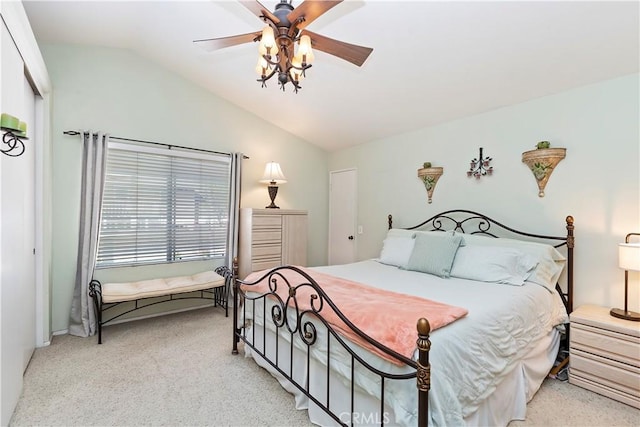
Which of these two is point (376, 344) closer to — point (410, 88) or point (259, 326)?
point (259, 326)

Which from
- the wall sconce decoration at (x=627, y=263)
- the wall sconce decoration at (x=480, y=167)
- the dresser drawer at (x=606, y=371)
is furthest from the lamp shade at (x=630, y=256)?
the wall sconce decoration at (x=480, y=167)

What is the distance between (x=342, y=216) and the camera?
196 inches

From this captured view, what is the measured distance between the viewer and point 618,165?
250cm

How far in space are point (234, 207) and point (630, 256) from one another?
387 centimetres

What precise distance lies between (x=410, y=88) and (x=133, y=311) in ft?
12.9

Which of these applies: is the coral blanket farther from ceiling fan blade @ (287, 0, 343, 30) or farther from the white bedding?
ceiling fan blade @ (287, 0, 343, 30)

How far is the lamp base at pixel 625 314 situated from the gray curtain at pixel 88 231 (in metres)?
4.60

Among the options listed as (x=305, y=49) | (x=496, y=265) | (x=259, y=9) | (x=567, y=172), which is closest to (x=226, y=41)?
(x=259, y=9)

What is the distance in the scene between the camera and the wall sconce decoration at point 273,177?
4320 mm

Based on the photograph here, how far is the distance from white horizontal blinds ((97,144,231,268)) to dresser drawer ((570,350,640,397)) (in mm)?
3757

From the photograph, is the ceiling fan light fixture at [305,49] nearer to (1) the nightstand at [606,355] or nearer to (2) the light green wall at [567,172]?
(2) the light green wall at [567,172]

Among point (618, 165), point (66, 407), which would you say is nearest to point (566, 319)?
point (618, 165)

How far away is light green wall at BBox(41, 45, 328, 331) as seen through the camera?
3191 millimetres

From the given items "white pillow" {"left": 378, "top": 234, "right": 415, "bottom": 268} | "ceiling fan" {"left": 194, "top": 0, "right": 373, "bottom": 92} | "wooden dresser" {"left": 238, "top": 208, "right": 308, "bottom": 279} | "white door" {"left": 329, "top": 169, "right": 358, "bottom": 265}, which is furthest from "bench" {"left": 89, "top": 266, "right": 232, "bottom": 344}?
"ceiling fan" {"left": 194, "top": 0, "right": 373, "bottom": 92}
